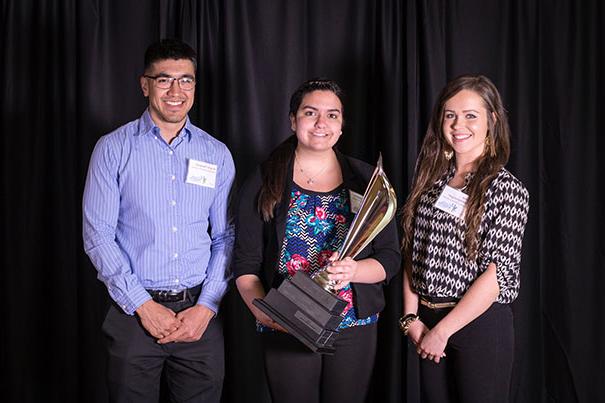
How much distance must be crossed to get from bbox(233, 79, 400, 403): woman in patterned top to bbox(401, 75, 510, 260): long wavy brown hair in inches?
8.4

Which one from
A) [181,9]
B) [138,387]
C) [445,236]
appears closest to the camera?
[445,236]

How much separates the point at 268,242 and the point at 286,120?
1148mm

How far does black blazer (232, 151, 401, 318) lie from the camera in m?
2.16

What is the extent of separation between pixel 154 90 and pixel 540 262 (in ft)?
7.28

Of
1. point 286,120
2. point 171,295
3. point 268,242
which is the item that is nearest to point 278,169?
point 268,242

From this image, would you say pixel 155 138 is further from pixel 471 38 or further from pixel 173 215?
pixel 471 38

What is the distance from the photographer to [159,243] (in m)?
2.22

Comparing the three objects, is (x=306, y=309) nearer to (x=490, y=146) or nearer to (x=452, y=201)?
(x=452, y=201)

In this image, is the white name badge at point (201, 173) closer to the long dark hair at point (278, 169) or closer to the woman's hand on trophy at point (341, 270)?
the long dark hair at point (278, 169)

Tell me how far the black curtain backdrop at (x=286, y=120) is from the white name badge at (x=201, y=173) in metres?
0.79

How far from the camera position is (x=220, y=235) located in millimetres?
2398

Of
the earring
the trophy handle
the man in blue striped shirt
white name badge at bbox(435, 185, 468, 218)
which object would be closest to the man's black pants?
the man in blue striped shirt

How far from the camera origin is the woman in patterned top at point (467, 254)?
200 cm

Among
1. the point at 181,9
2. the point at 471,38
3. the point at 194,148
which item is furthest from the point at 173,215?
the point at 471,38
